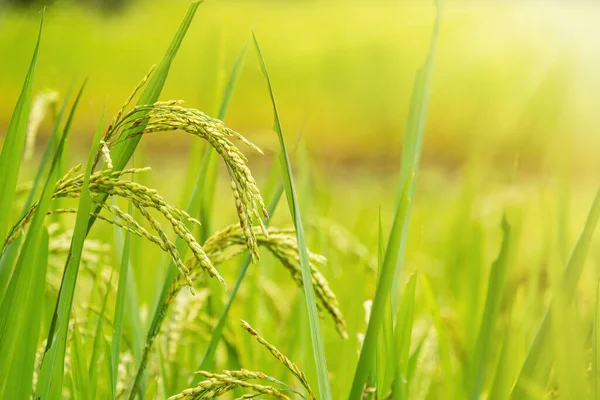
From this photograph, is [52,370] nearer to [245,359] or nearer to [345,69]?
[245,359]

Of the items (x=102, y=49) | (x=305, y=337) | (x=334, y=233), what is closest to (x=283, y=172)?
(x=305, y=337)

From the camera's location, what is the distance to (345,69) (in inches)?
365

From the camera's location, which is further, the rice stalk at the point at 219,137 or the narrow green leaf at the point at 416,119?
the narrow green leaf at the point at 416,119

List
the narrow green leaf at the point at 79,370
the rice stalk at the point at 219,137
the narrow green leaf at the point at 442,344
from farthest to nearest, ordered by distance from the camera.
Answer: the narrow green leaf at the point at 442,344, the narrow green leaf at the point at 79,370, the rice stalk at the point at 219,137

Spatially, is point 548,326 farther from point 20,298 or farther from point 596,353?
point 20,298

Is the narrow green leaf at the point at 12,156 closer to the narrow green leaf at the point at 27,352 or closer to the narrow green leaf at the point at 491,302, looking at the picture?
the narrow green leaf at the point at 27,352

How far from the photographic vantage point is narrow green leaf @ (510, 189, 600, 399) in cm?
54

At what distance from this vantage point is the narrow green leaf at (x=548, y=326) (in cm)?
54

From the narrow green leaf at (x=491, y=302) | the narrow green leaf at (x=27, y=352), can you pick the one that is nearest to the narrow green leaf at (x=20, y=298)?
the narrow green leaf at (x=27, y=352)

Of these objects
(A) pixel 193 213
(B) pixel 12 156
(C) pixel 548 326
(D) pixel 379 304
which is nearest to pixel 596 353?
(C) pixel 548 326

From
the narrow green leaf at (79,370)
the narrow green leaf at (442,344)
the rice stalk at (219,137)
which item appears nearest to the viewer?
the rice stalk at (219,137)

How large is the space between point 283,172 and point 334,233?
87cm

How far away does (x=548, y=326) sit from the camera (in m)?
0.55

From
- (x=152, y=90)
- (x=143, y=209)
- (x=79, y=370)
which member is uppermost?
(x=152, y=90)
